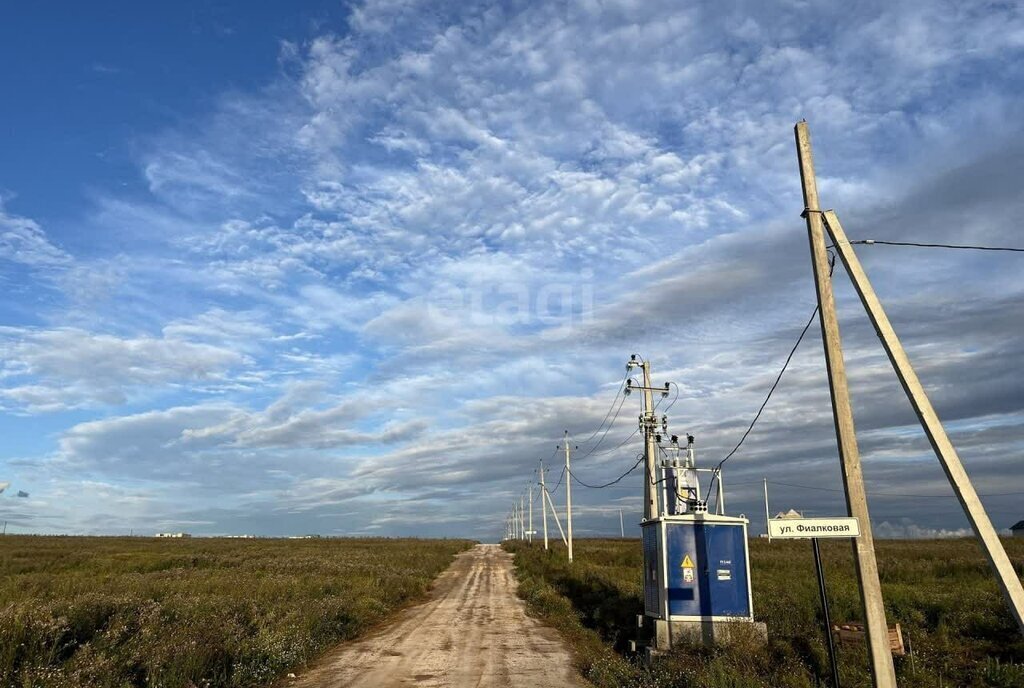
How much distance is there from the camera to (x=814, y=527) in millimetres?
8562

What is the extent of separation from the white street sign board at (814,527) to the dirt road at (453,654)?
5725 millimetres

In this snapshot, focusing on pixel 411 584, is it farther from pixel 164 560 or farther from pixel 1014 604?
pixel 1014 604

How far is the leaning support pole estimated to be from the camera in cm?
793

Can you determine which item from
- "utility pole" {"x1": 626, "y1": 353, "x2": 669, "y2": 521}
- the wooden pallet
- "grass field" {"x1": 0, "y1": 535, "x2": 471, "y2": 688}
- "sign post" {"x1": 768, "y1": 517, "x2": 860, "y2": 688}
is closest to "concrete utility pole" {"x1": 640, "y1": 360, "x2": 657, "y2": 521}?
"utility pole" {"x1": 626, "y1": 353, "x2": 669, "y2": 521}

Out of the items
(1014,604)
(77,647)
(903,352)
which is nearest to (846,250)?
(903,352)

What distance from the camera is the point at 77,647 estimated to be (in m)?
11.3

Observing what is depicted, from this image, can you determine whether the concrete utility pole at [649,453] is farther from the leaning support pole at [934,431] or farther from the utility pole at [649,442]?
the leaning support pole at [934,431]

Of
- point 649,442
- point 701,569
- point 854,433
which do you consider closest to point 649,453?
point 649,442

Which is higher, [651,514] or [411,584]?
[651,514]

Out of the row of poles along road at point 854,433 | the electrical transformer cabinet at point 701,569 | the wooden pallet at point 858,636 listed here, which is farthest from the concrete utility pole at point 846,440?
the electrical transformer cabinet at point 701,569

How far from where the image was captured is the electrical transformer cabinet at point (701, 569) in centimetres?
1472

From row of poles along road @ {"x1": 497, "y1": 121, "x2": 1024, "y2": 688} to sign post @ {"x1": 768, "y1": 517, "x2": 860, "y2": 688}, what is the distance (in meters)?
0.19

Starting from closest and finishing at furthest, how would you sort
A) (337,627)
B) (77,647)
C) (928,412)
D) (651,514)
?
1. (928,412)
2. (77,647)
3. (337,627)
4. (651,514)

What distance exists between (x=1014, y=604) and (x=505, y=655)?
1051 centimetres
